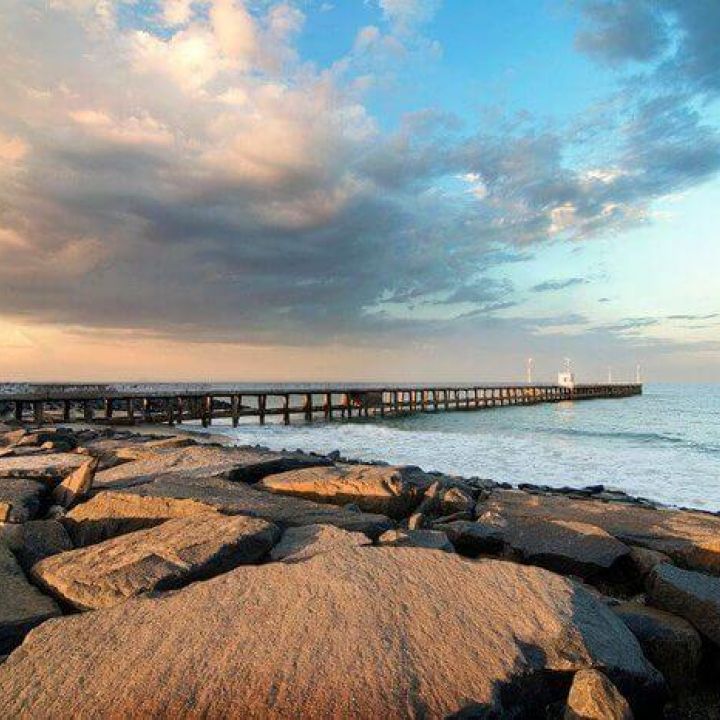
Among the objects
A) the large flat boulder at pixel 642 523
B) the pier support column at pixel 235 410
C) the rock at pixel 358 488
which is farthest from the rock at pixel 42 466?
the pier support column at pixel 235 410

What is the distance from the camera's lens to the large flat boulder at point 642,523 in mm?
5273

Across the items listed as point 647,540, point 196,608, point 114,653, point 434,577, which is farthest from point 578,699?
point 647,540

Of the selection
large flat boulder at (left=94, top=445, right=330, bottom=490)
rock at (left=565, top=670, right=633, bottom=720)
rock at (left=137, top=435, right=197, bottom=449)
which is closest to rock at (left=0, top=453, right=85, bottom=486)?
large flat boulder at (left=94, top=445, right=330, bottom=490)

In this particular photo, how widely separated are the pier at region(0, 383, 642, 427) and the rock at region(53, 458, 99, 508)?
22.4 m

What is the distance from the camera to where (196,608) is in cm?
293

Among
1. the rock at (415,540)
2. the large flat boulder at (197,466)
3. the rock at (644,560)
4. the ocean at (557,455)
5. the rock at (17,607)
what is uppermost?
the large flat boulder at (197,466)

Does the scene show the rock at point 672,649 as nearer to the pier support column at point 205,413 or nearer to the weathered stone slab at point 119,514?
the weathered stone slab at point 119,514

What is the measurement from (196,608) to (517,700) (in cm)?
173

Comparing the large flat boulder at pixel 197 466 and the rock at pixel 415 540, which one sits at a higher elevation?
the large flat boulder at pixel 197 466

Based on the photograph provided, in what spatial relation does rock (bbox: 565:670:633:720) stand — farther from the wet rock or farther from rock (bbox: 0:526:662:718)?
the wet rock

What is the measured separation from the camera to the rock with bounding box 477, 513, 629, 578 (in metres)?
4.84

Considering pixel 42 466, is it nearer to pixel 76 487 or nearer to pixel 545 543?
pixel 76 487

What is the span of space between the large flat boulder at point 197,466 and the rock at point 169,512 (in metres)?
1.56

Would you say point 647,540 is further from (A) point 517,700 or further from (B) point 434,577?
(A) point 517,700
